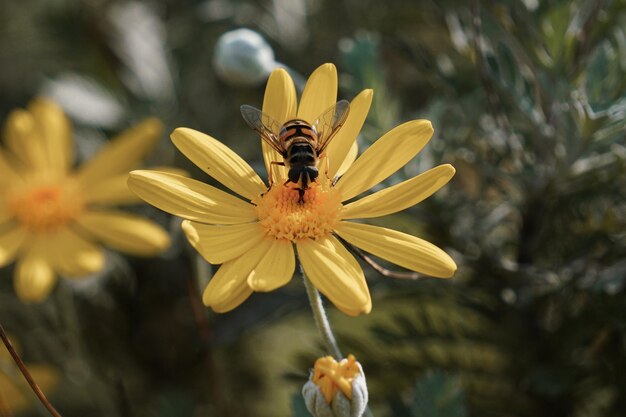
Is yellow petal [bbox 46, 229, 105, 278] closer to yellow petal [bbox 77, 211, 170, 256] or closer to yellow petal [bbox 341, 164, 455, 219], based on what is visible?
yellow petal [bbox 77, 211, 170, 256]

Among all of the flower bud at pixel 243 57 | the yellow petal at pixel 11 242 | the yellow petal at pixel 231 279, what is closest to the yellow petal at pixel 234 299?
the yellow petal at pixel 231 279

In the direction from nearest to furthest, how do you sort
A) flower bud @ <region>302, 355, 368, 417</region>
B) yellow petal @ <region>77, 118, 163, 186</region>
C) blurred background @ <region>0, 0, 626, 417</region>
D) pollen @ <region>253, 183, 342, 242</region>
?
flower bud @ <region>302, 355, 368, 417</region>, pollen @ <region>253, 183, 342, 242</region>, blurred background @ <region>0, 0, 626, 417</region>, yellow petal @ <region>77, 118, 163, 186</region>

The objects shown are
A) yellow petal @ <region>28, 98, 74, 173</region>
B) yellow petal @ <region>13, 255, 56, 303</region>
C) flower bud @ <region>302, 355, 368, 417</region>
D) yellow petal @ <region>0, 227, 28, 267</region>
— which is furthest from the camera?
yellow petal @ <region>28, 98, 74, 173</region>

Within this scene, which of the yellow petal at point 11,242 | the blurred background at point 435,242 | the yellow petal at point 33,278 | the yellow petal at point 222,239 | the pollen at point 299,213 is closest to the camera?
the yellow petal at point 222,239

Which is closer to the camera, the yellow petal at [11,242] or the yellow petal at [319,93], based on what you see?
the yellow petal at [319,93]

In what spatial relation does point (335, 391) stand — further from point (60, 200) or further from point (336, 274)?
point (60, 200)

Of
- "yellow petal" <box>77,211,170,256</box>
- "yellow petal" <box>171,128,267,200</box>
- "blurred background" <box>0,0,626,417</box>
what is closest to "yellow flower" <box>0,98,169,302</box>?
"yellow petal" <box>77,211,170,256</box>

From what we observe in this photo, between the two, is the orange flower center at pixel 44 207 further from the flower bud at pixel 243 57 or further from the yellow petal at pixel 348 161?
the yellow petal at pixel 348 161
